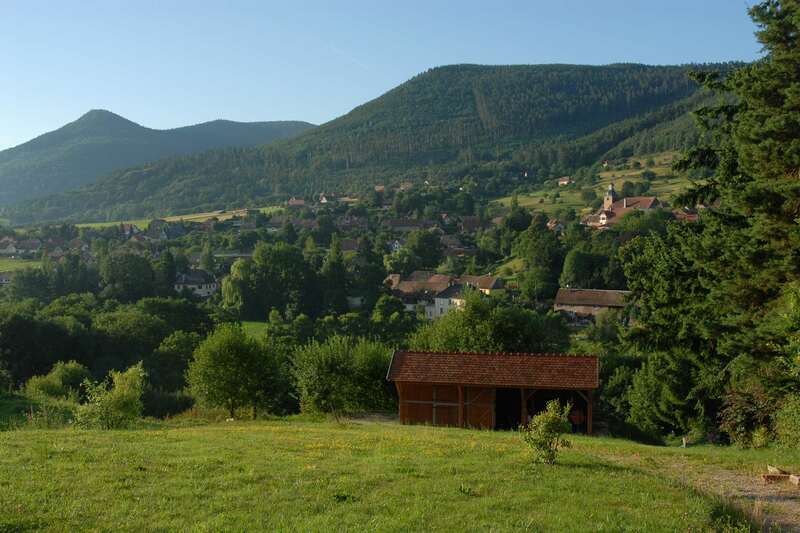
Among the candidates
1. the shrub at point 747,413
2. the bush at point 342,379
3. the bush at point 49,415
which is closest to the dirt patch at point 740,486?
the shrub at point 747,413

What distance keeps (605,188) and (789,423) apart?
4781 inches

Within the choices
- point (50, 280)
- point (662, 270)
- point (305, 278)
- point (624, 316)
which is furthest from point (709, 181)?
point (50, 280)

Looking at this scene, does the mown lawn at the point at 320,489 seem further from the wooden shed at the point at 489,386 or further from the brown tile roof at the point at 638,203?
the brown tile roof at the point at 638,203

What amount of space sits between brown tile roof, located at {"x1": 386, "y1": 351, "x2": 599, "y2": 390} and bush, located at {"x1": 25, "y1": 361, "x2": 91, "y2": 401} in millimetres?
13493

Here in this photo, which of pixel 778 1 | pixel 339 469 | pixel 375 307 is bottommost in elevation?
pixel 375 307

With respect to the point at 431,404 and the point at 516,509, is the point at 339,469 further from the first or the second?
the point at 431,404

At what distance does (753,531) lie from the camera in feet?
31.5

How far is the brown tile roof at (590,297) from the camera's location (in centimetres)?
6878

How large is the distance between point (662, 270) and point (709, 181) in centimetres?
346

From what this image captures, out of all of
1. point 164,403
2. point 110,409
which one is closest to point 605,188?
point 164,403

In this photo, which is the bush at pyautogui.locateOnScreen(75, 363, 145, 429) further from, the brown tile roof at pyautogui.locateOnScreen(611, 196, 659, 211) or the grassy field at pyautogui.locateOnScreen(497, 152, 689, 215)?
the grassy field at pyautogui.locateOnScreen(497, 152, 689, 215)

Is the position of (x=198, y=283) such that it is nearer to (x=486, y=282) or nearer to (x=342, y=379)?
(x=486, y=282)

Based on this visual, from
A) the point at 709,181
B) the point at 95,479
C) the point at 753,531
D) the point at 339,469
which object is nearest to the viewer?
the point at 753,531

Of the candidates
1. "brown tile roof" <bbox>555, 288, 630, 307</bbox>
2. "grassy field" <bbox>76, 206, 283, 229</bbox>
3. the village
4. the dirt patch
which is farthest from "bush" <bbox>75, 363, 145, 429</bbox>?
"grassy field" <bbox>76, 206, 283, 229</bbox>
